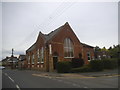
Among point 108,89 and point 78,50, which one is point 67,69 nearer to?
point 78,50

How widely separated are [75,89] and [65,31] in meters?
24.3

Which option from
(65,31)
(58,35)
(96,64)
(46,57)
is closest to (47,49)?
(46,57)

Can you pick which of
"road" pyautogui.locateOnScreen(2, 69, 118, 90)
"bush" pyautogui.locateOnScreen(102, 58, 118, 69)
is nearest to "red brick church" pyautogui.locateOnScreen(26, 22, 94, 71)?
"bush" pyautogui.locateOnScreen(102, 58, 118, 69)

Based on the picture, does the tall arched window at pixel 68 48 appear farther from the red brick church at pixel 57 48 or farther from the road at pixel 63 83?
the road at pixel 63 83

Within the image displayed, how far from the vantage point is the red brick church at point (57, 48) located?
29.8 m

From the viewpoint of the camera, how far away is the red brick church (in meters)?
29.8

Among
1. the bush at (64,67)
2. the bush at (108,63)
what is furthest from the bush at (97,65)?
the bush at (64,67)

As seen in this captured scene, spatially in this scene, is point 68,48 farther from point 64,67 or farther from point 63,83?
point 63,83

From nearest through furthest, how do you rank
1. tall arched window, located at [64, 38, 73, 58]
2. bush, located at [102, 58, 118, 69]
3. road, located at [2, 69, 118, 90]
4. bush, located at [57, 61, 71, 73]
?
road, located at [2, 69, 118, 90]
bush, located at [57, 61, 71, 73]
bush, located at [102, 58, 118, 69]
tall arched window, located at [64, 38, 73, 58]

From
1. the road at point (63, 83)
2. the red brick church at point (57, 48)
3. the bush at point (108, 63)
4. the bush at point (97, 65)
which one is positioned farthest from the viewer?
the red brick church at point (57, 48)

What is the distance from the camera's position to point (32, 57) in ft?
133

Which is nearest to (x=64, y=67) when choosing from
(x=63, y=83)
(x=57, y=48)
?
(x=57, y=48)

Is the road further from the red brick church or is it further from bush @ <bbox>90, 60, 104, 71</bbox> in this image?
the red brick church

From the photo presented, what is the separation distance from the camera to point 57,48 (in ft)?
101
